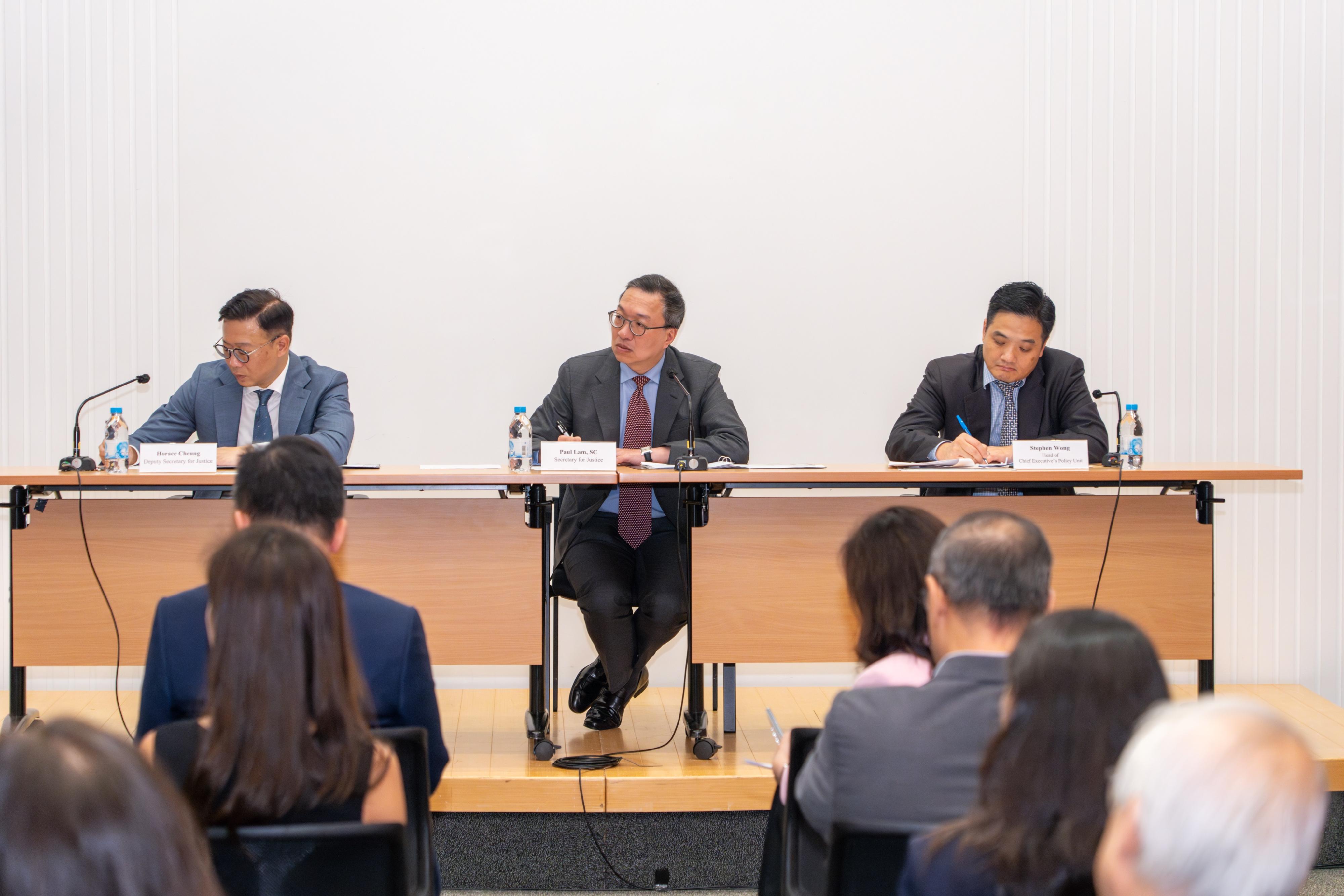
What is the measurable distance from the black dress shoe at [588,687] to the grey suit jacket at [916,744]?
1.94 metres

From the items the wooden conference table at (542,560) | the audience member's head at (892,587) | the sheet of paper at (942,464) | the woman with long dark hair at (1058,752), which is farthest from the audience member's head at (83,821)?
the sheet of paper at (942,464)

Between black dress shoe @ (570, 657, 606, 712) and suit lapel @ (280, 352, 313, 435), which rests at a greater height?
suit lapel @ (280, 352, 313, 435)

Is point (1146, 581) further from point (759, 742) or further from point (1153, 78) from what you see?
point (1153, 78)

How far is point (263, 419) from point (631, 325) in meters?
1.23

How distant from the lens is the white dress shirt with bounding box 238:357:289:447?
3.47 m

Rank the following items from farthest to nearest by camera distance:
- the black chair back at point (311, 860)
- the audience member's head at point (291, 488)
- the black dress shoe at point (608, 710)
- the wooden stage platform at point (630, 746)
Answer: the black dress shoe at point (608, 710) → the wooden stage platform at point (630, 746) → the audience member's head at point (291, 488) → the black chair back at point (311, 860)

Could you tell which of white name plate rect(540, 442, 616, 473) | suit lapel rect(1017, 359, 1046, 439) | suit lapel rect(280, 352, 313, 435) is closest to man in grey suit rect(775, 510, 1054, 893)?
white name plate rect(540, 442, 616, 473)

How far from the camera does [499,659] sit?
293cm

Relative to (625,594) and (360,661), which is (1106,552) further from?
(360,661)

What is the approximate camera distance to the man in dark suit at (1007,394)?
3.32 m

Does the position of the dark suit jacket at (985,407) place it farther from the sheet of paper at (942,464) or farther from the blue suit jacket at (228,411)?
the blue suit jacket at (228,411)

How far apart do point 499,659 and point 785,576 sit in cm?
81

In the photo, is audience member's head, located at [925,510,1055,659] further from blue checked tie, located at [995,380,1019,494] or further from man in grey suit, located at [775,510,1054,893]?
blue checked tie, located at [995,380,1019,494]

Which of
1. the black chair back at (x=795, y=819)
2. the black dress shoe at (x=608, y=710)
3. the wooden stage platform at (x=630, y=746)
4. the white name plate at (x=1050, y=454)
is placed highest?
the white name plate at (x=1050, y=454)
